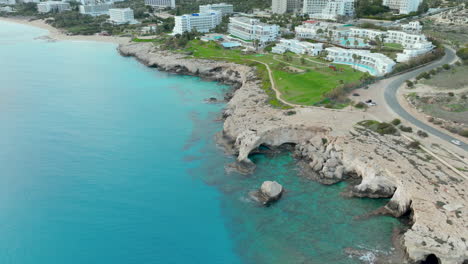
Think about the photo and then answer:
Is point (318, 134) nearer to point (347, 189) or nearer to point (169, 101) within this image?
point (347, 189)

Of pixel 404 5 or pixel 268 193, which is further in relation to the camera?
pixel 404 5

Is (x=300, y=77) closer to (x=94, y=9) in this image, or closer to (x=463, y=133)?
(x=463, y=133)

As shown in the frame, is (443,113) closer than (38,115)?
Yes

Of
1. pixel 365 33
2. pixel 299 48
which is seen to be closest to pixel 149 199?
pixel 299 48

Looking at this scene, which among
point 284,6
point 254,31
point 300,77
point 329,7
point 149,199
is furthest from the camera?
point 284,6

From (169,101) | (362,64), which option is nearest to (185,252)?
(169,101)

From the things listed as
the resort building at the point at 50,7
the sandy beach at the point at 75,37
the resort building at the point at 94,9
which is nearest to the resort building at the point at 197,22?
the sandy beach at the point at 75,37
